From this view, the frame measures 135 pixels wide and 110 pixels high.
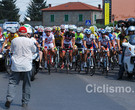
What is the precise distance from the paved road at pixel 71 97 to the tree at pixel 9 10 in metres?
93.5

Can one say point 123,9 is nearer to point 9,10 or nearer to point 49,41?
point 9,10

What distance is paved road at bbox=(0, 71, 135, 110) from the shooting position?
871 centimetres

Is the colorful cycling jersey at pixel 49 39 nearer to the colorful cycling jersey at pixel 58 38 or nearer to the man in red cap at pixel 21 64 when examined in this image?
the colorful cycling jersey at pixel 58 38

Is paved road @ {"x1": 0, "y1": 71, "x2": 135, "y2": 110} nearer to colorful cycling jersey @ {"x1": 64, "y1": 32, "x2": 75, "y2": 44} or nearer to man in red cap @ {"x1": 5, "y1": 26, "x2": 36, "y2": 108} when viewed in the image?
man in red cap @ {"x1": 5, "y1": 26, "x2": 36, "y2": 108}

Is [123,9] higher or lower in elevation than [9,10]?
lower

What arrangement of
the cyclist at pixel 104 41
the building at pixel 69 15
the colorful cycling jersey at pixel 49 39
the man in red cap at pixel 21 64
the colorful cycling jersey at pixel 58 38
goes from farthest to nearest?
the building at pixel 69 15
the colorful cycling jersey at pixel 58 38
the colorful cycling jersey at pixel 49 39
the cyclist at pixel 104 41
the man in red cap at pixel 21 64

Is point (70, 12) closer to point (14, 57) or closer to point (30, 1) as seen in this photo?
point (30, 1)

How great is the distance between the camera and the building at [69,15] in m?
103

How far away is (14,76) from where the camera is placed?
868 cm

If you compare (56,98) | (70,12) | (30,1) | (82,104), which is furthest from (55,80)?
(30,1)

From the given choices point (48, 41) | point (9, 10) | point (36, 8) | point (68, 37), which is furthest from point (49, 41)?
point (36, 8)

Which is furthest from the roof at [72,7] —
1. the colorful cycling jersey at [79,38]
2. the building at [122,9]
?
the colorful cycling jersey at [79,38]

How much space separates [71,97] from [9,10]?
99.2m

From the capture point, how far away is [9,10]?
4213 inches
